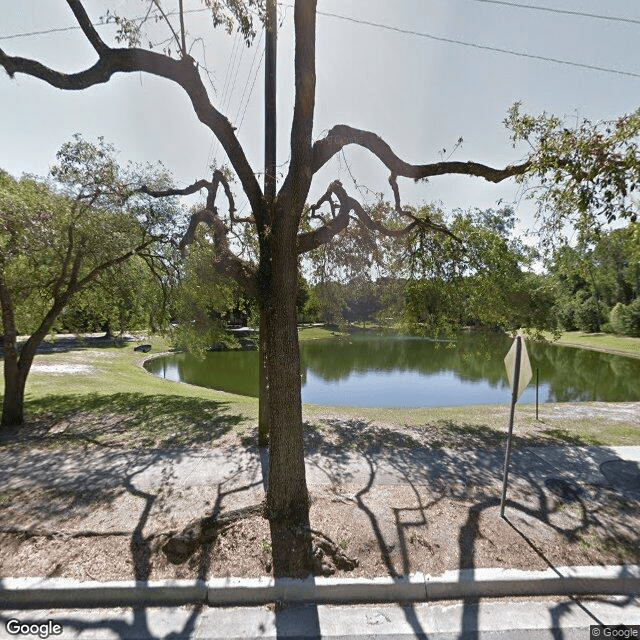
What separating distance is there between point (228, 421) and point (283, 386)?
15.8ft

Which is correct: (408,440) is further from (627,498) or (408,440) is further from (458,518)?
(627,498)

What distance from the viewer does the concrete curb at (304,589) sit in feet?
10.2

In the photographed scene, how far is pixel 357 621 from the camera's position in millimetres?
2930

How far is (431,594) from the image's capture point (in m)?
3.18

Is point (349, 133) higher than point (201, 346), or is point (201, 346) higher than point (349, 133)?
point (349, 133)

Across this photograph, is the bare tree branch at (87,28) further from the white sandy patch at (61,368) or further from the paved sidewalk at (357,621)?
the white sandy patch at (61,368)

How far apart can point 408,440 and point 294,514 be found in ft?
12.1

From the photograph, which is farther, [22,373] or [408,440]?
[22,373]

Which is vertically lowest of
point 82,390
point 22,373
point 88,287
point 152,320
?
point 82,390

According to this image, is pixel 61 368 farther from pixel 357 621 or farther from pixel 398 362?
pixel 398 362

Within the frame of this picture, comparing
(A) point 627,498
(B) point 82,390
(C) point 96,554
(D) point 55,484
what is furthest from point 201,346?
(A) point 627,498

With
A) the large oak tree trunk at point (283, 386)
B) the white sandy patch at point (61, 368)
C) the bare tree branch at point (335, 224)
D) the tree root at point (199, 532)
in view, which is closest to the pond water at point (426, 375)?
the white sandy patch at point (61, 368)

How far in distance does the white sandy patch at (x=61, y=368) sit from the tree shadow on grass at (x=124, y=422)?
6603 millimetres

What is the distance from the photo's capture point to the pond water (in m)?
15.7
